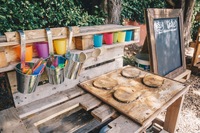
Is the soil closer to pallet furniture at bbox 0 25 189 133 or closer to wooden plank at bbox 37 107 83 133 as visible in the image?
pallet furniture at bbox 0 25 189 133

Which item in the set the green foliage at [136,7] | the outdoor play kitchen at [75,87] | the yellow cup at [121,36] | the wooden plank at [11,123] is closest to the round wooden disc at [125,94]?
the outdoor play kitchen at [75,87]

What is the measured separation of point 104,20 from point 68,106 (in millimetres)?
2722

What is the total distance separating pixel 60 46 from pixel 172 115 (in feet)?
4.82

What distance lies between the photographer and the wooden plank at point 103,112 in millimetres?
1108

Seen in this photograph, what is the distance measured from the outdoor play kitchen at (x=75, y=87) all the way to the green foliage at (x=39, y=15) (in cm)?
167

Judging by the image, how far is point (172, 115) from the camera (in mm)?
1791

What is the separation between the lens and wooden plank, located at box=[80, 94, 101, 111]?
4.01 ft

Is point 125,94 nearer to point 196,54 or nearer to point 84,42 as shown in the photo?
point 84,42

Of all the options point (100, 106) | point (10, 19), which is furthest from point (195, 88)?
point (10, 19)

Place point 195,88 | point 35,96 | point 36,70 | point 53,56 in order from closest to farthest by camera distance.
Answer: point 36,70, point 53,56, point 35,96, point 195,88

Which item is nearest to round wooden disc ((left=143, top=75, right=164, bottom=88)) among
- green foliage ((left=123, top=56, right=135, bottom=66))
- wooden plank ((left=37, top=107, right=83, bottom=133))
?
wooden plank ((left=37, top=107, right=83, bottom=133))

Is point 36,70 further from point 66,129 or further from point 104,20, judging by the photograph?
point 104,20

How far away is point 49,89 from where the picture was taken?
140 centimetres


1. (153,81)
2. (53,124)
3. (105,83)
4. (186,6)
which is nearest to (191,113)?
(153,81)
